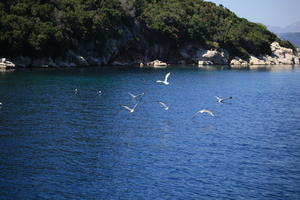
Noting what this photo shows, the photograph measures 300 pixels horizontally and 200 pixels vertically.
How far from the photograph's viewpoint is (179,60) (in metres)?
168

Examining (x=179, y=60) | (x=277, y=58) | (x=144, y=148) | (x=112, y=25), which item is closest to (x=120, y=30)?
(x=112, y=25)

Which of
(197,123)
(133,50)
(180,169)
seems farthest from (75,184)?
(133,50)

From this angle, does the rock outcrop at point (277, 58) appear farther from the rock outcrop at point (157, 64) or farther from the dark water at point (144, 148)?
the dark water at point (144, 148)

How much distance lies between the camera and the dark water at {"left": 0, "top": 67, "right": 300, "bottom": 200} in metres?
29.5

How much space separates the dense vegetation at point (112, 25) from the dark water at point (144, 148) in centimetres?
4295

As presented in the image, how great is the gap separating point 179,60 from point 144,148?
430 ft

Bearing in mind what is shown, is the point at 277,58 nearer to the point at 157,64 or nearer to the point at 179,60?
the point at 179,60

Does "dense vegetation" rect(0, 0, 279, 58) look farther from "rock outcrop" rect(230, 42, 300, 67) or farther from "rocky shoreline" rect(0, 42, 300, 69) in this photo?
"rock outcrop" rect(230, 42, 300, 67)

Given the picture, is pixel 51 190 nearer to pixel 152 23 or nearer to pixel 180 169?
pixel 180 169

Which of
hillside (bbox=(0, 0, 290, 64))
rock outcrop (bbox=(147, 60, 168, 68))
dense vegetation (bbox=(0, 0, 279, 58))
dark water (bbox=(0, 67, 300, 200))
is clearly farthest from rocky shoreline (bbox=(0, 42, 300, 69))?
dark water (bbox=(0, 67, 300, 200))

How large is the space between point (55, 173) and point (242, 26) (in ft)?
550

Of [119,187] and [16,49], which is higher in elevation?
[16,49]

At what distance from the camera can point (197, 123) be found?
49.6 m

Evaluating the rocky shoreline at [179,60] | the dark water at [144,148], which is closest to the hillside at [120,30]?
the rocky shoreline at [179,60]
